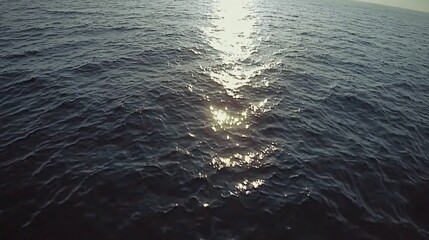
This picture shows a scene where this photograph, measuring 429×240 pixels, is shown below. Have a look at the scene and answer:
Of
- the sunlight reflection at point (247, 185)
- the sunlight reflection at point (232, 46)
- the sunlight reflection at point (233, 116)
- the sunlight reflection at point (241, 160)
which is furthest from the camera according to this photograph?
the sunlight reflection at point (232, 46)

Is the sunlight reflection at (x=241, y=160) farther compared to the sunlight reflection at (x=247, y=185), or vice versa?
the sunlight reflection at (x=241, y=160)

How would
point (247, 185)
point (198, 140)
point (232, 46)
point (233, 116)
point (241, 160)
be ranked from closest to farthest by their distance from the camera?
point (247, 185)
point (241, 160)
point (198, 140)
point (233, 116)
point (232, 46)

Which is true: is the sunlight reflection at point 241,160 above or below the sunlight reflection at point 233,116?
below

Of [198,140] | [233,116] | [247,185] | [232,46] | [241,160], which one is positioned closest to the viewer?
[247,185]

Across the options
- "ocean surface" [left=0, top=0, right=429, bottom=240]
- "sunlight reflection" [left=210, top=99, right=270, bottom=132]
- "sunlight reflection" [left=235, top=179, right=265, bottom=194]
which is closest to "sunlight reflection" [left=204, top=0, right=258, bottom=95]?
"ocean surface" [left=0, top=0, right=429, bottom=240]

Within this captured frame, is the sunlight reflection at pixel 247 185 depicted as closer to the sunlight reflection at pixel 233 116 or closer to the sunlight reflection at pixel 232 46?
the sunlight reflection at pixel 233 116

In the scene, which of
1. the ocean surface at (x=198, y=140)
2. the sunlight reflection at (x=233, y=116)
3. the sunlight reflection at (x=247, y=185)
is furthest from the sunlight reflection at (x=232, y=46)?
the sunlight reflection at (x=247, y=185)

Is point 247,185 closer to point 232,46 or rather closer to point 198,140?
point 198,140

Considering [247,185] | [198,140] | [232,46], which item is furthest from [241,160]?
[232,46]

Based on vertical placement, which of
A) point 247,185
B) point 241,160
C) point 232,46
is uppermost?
point 232,46
